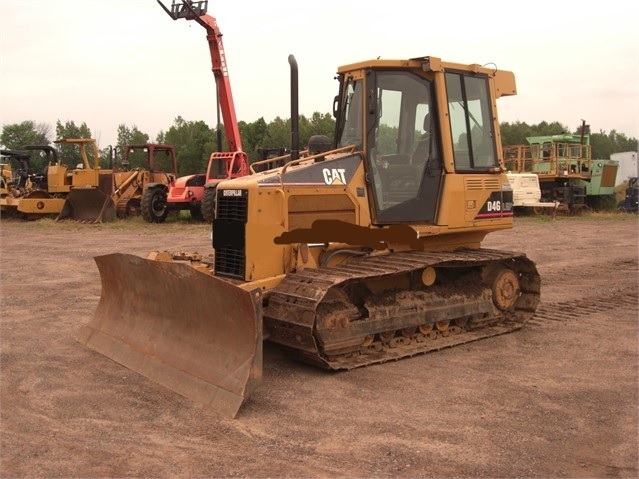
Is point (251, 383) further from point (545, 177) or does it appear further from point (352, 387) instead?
point (545, 177)

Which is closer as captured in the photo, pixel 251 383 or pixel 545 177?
pixel 251 383

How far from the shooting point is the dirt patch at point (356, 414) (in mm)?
4383

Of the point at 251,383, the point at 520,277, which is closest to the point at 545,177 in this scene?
the point at 520,277

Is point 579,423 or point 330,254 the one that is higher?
point 330,254

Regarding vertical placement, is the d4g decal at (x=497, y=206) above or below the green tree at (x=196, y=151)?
below

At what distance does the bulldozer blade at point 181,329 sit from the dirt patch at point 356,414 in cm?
19

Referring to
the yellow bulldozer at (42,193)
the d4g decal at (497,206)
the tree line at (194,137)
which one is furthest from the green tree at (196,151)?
the d4g decal at (497,206)


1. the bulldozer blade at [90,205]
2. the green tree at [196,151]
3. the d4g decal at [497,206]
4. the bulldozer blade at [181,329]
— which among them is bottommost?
the bulldozer blade at [181,329]

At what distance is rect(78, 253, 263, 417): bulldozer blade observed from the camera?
18.3 ft

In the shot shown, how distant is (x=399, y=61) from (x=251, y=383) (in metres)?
3.77

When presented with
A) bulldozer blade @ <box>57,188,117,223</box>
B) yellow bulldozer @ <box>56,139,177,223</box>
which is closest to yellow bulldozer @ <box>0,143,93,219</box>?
yellow bulldozer @ <box>56,139,177,223</box>

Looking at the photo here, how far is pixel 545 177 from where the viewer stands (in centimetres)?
2712

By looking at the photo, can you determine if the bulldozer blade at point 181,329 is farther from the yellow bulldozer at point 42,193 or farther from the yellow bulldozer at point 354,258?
the yellow bulldozer at point 42,193

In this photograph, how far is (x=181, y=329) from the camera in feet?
21.1
